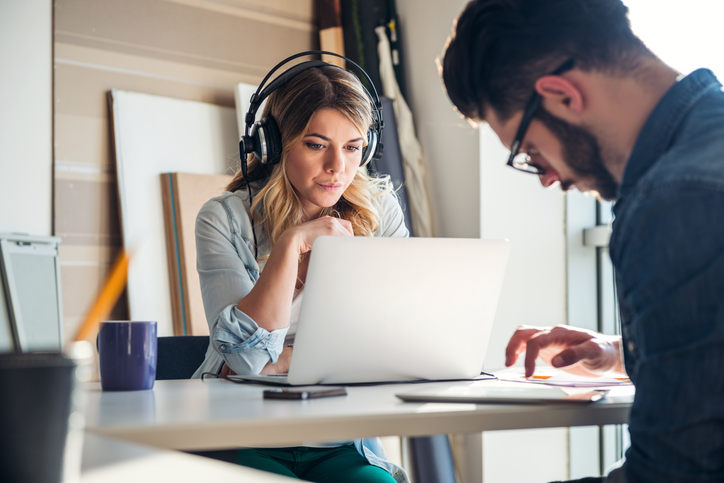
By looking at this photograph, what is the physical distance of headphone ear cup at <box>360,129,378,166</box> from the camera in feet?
5.55

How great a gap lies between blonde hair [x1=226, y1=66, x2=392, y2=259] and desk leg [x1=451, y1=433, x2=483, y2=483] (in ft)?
3.97

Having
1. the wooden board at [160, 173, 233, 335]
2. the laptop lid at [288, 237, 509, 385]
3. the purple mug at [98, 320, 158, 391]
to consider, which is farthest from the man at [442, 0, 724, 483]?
the wooden board at [160, 173, 233, 335]

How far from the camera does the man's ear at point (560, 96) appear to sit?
83 cm

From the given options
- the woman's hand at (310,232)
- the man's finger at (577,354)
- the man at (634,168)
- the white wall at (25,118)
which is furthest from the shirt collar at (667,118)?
the white wall at (25,118)

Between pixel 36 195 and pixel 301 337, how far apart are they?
195cm

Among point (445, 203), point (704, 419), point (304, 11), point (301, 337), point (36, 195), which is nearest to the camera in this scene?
point (704, 419)

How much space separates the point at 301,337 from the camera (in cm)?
101

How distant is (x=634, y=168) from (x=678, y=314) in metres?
0.24

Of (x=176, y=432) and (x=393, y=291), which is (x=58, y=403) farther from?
(x=393, y=291)

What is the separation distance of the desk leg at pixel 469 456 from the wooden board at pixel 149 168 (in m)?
1.27

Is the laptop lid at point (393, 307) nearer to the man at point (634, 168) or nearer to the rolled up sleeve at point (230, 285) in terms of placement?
the man at point (634, 168)

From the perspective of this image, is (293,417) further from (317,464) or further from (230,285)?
(230,285)

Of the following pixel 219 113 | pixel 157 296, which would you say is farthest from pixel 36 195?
pixel 219 113

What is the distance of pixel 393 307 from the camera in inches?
40.8
